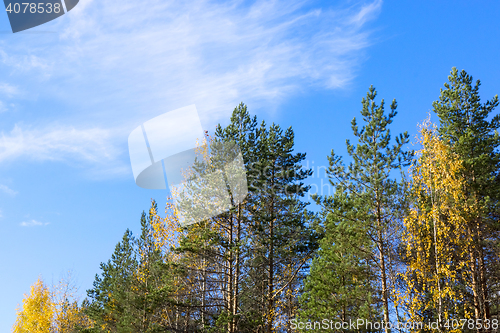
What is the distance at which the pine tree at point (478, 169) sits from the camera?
16109 millimetres

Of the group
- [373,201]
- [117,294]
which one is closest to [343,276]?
[373,201]

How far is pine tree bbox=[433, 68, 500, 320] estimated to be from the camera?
16.1m

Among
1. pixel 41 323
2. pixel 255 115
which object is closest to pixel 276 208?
pixel 255 115

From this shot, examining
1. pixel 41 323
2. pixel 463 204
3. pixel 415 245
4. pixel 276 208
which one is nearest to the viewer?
pixel 415 245

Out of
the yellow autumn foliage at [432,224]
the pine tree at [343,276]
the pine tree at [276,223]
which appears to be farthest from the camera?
the pine tree at [276,223]

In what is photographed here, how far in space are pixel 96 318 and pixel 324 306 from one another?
15.5 metres

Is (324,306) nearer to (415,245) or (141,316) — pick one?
(415,245)

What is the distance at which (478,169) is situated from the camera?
17.3 m

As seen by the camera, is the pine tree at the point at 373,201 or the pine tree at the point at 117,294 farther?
the pine tree at the point at 117,294

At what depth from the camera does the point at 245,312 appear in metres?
15.5

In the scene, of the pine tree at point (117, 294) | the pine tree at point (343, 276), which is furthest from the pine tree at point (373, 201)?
the pine tree at point (117, 294)

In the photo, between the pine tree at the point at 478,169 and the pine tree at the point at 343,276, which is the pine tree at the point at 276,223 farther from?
the pine tree at the point at 478,169

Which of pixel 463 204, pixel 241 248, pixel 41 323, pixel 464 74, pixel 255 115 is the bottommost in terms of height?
pixel 41 323

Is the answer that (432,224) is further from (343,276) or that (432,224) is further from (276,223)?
(276,223)
